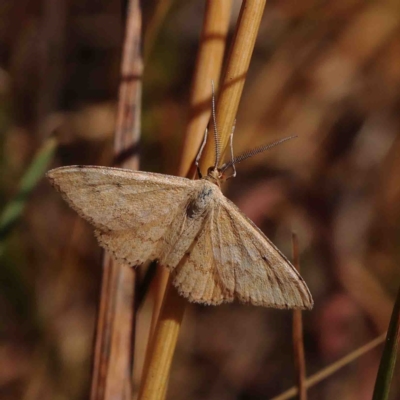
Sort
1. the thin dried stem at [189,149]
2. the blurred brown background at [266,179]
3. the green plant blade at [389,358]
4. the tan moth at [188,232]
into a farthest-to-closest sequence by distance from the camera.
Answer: the blurred brown background at [266,179] → the tan moth at [188,232] → the thin dried stem at [189,149] → the green plant blade at [389,358]

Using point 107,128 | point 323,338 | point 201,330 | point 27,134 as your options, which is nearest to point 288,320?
point 323,338

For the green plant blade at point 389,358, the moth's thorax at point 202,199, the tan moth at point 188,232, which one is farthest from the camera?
the moth's thorax at point 202,199

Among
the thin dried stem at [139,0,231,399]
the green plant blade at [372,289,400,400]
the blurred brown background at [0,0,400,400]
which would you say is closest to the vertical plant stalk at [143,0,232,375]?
the thin dried stem at [139,0,231,399]

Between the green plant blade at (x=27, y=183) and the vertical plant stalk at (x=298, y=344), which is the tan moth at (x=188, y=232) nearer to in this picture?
the vertical plant stalk at (x=298, y=344)

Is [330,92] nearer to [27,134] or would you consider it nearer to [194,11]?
[194,11]

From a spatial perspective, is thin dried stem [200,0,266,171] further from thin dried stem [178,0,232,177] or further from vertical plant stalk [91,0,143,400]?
vertical plant stalk [91,0,143,400]

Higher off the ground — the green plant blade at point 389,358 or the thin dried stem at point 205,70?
the thin dried stem at point 205,70

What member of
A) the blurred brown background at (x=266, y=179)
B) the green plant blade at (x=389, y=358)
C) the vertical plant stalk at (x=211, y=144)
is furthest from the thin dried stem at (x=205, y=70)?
the blurred brown background at (x=266, y=179)
